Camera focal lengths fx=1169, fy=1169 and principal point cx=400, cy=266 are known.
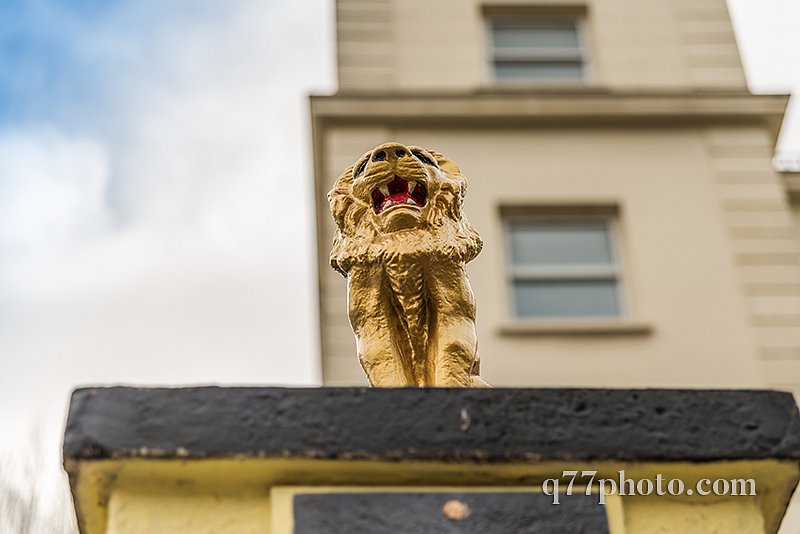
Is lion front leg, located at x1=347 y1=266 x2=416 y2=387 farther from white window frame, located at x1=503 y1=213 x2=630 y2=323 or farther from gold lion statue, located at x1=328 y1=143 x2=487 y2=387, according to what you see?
white window frame, located at x1=503 y1=213 x2=630 y2=323

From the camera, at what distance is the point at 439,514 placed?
2.38 metres

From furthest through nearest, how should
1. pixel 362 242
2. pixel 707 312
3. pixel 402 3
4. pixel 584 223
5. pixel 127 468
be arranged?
pixel 402 3 → pixel 584 223 → pixel 707 312 → pixel 362 242 → pixel 127 468

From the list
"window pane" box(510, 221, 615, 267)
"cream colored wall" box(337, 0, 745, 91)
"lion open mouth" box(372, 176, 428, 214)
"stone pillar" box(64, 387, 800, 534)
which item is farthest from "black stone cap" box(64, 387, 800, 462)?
"cream colored wall" box(337, 0, 745, 91)

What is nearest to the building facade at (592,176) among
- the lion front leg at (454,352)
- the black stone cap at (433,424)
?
the lion front leg at (454,352)

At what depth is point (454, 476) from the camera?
2.45 metres

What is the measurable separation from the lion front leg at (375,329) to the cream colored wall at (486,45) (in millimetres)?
8653

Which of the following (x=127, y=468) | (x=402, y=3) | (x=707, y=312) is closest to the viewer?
(x=127, y=468)

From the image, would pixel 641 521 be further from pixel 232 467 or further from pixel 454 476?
pixel 232 467

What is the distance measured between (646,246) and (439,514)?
934cm

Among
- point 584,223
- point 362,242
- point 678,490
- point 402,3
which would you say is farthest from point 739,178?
point 678,490

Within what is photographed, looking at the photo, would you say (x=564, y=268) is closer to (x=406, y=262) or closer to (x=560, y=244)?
(x=560, y=244)

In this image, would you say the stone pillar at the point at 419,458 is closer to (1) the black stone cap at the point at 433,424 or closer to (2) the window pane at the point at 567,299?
(1) the black stone cap at the point at 433,424

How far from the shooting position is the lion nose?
3.77 meters

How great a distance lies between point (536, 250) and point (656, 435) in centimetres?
921
